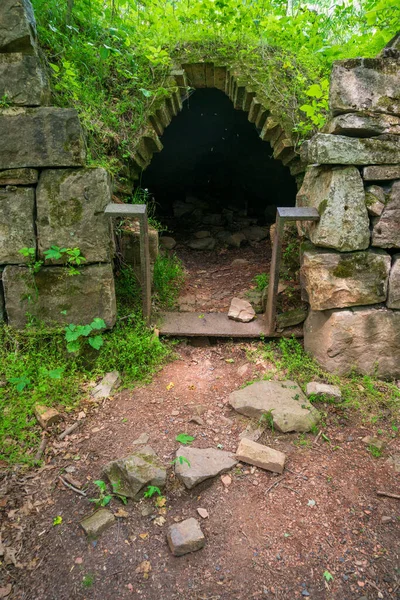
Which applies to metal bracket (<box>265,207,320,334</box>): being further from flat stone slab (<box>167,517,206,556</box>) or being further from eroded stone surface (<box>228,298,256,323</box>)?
flat stone slab (<box>167,517,206,556</box>)

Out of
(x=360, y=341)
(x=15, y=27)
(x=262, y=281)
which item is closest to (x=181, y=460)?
(x=360, y=341)

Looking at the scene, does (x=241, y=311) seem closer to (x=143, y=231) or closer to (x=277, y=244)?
(x=277, y=244)

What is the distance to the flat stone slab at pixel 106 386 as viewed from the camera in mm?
3342

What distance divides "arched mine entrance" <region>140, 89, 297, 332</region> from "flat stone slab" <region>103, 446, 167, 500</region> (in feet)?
12.1

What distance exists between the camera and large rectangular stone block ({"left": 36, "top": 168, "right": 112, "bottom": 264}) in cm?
322

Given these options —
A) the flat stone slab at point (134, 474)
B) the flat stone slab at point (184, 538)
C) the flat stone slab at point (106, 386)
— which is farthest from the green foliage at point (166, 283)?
the flat stone slab at point (184, 538)

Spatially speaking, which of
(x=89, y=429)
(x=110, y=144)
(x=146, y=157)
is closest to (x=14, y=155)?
(x=110, y=144)

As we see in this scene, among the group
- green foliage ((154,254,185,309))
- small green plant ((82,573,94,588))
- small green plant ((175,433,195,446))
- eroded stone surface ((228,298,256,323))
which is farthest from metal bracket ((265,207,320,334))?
small green plant ((82,573,94,588))

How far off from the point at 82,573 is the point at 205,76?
4.96m

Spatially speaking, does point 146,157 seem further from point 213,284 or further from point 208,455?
point 208,455

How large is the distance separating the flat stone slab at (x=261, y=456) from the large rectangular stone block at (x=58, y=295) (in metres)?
1.69

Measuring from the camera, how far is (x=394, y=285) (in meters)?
3.39

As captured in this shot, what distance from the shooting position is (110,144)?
3.94 metres

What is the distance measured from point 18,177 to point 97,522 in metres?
2.57
